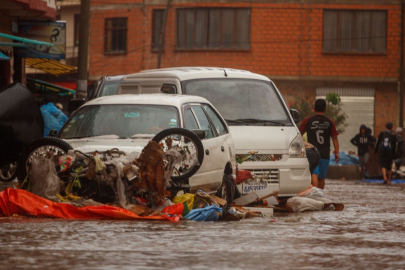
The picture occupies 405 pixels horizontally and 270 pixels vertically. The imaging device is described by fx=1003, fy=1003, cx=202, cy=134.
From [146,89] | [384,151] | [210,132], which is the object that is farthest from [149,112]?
[384,151]

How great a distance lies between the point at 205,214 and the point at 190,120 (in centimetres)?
184

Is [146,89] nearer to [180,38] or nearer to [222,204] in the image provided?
[222,204]

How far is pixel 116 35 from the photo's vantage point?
47.6 meters

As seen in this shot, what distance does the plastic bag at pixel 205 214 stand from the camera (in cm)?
1109

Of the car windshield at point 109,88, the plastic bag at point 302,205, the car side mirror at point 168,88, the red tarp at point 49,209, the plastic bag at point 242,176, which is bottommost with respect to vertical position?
the plastic bag at point 302,205

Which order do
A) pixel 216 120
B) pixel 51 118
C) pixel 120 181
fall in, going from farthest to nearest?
pixel 51 118, pixel 216 120, pixel 120 181

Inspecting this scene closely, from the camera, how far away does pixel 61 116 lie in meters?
20.8

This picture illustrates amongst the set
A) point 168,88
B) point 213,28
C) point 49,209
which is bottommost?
point 49,209

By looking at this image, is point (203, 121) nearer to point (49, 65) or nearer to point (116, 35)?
point (49, 65)

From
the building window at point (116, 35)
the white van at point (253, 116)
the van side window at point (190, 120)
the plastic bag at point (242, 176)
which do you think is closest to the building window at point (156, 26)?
the building window at point (116, 35)

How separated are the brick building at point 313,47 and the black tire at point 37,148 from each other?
A: 33.8m

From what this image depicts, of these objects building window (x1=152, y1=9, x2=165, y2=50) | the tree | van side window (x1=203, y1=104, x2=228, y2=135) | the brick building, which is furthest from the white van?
building window (x1=152, y1=9, x2=165, y2=50)

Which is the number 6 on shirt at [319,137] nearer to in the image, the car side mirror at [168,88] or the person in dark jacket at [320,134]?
the person in dark jacket at [320,134]

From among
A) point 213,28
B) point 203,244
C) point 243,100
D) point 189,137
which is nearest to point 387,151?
point 243,100
